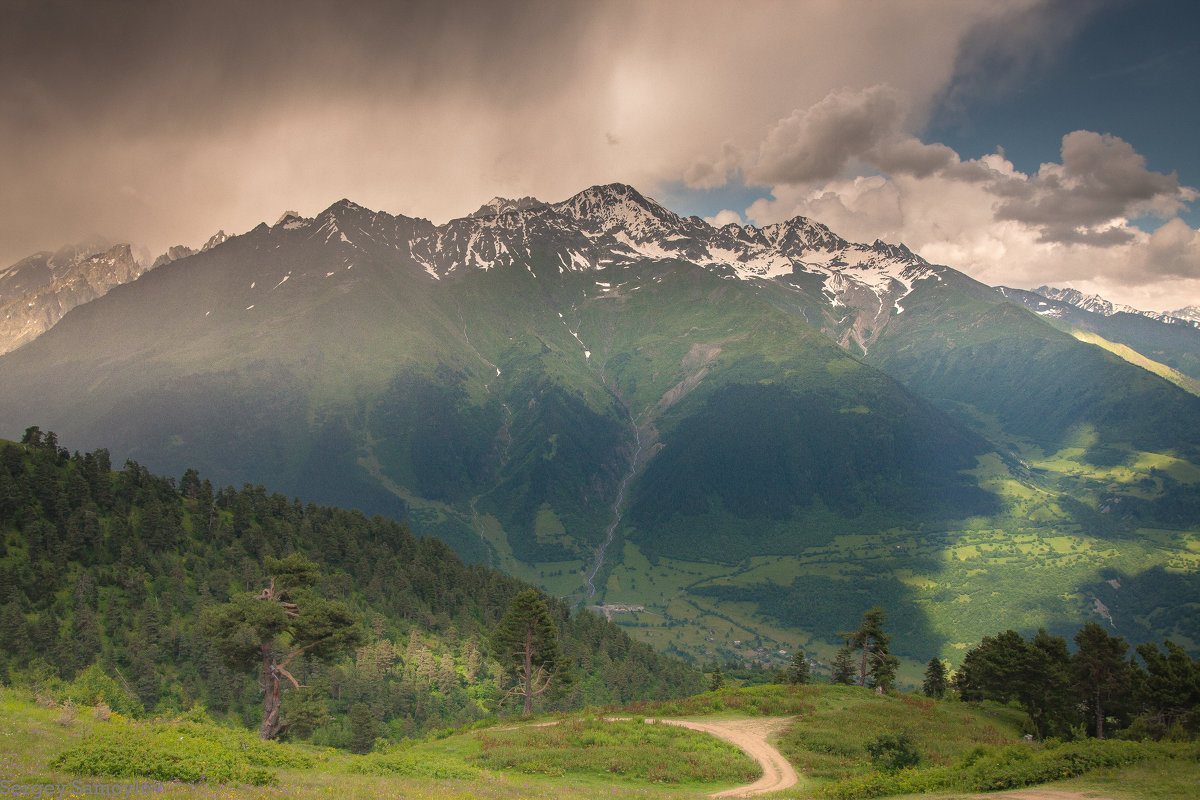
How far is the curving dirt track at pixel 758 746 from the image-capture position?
109 feet

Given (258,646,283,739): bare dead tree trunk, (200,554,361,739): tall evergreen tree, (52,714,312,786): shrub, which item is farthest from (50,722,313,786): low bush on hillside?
(258,646,283,739): bare dead tree trunk

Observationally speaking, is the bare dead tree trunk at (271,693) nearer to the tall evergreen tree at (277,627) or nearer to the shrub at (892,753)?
the tall evergreen tree at (277,627)

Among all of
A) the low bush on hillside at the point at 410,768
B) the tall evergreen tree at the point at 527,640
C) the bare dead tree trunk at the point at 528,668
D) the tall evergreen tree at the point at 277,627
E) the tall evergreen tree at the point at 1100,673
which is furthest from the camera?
the tall evergreen tree at the point at 527,640

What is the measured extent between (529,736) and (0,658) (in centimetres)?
5922

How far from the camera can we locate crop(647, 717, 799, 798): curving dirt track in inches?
1313

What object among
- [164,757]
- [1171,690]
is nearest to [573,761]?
[164,757]

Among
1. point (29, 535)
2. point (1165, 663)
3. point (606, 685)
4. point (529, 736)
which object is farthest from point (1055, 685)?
point (29, 535)

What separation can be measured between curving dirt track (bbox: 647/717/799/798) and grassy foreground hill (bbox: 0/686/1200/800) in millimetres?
867

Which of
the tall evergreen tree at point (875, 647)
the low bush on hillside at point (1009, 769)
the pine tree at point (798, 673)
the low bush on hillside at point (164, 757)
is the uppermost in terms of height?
the low bush on hillside at point (164, 757)

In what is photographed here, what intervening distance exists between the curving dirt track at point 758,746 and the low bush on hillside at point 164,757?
21.6 metres

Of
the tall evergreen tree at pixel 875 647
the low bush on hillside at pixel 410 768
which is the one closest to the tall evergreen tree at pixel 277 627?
the low bush on hillside at pixel 410 768

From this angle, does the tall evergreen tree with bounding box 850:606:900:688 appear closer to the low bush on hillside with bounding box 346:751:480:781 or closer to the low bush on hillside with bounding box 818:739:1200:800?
the low bush on hillside with bounding box 818:739:1200:800

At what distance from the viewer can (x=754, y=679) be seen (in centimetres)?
14338

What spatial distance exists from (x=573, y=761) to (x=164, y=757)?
818 inches
